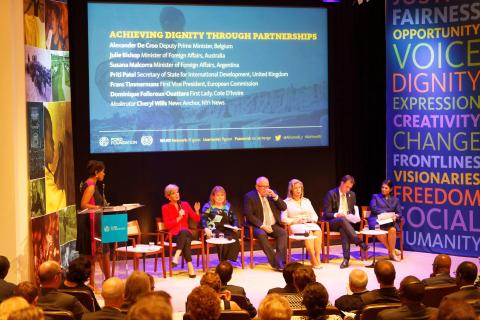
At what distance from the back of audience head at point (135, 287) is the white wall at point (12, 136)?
299cm

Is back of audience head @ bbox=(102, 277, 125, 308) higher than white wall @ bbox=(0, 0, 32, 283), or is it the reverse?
white wall @ bbox=(0, 0, 32, 283)

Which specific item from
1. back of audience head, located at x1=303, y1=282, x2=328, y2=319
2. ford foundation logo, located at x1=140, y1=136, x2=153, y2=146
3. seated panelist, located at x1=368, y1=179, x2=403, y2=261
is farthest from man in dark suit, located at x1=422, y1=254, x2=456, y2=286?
ford foundation logo, located at x1=140, y1=136, x2=153, y2=146

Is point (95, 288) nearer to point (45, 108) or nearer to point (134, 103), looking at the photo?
point (45, 108)

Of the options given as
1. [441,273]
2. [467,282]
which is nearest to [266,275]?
[441,273]

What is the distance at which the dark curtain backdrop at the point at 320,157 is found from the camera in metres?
9.95

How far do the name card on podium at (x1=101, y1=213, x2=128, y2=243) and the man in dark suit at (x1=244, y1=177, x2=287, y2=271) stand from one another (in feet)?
7.64

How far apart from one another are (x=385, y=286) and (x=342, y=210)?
4.76 metres

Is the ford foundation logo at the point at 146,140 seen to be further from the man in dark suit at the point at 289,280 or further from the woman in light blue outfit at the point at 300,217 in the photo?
the man in dark suit at the point at 289,280

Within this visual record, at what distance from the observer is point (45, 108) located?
820 cm

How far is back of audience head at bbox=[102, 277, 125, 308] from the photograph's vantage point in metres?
4.74

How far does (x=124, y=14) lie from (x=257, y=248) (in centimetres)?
366

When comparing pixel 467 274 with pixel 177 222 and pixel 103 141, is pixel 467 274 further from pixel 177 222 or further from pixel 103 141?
pixel 103 141

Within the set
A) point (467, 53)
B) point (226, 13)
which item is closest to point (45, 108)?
point (226, 13)

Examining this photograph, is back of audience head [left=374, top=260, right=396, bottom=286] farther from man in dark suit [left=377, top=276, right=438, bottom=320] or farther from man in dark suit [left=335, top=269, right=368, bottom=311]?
man in dark suit [left=377, top=276, right=438, bottom=320]
